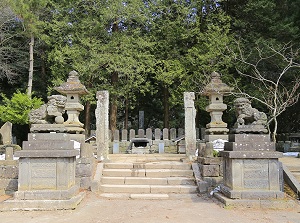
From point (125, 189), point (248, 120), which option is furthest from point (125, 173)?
point (248, 120)

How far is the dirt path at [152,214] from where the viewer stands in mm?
5543

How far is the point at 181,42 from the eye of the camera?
745 inches

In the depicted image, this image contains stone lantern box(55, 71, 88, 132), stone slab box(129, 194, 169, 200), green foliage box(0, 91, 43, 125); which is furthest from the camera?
green foliage box(0, 91, 43, 125)

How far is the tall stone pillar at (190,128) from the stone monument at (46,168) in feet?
14.4

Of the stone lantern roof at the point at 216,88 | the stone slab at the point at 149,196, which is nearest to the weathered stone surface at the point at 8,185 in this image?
the stone slab at the point at 149,196

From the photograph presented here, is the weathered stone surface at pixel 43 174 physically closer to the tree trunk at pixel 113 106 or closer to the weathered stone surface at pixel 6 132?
the weathered stone surface at pixel 6 132

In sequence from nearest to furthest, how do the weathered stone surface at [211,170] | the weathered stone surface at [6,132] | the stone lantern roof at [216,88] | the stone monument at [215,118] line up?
the weathered stone surface at [211,170] < the stone monument at [215,118] < the stone lantern roof at [216,88] < the weathered stone surface at [6,132]

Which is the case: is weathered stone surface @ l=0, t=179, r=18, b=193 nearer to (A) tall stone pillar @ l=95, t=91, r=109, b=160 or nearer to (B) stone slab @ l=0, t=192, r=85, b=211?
(B) stone slab @ l=0, t=192, r=85, b=211

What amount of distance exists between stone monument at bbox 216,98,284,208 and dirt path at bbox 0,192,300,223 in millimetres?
346

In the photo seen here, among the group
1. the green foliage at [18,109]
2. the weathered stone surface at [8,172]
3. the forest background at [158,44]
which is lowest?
the weathered stone surface at [8,172]

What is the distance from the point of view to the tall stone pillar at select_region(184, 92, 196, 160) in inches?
398

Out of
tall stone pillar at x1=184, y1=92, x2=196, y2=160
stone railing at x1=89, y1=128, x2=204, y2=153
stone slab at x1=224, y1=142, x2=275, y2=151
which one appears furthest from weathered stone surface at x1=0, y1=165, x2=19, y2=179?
stone railing at x1=89, y1=128, x2=204, y2=153

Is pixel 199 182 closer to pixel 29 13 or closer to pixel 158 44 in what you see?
pixel 158 44

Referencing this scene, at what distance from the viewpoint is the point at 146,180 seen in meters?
8.38
